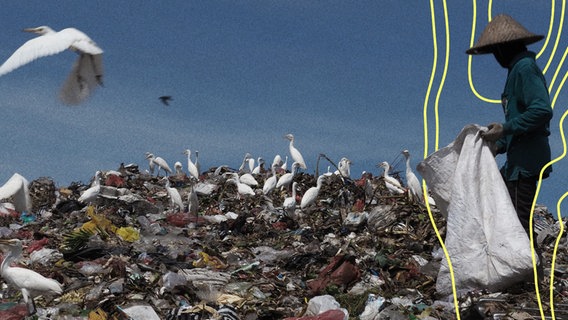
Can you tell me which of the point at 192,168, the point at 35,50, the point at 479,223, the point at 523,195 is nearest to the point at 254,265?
the point at 479,223

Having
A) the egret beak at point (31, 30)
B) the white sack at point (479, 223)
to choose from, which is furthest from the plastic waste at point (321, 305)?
the egret beak at point (31, 30)

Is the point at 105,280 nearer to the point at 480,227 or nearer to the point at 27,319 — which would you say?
the point at 27,319

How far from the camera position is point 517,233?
501 cm

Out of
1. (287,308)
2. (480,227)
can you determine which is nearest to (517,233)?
(480,227)

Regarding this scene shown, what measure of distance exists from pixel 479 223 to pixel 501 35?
1240 mm

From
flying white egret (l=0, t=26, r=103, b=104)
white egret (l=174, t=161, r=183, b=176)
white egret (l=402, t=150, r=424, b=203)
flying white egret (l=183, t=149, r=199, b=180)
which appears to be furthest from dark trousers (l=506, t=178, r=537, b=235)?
white egret (l=174, t=161, r=183, b=176)

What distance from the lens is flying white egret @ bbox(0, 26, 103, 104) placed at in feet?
20.8

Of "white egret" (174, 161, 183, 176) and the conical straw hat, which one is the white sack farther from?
"white egret" (174, 161, 183, 176)

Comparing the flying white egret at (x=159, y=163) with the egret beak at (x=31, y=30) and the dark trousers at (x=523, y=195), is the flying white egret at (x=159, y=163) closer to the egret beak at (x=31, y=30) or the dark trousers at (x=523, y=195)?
the egret beak at (x=31, y=30)

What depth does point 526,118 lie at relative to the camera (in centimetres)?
482

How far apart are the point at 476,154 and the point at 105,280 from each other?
10.9ft

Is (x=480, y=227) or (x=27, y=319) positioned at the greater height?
(x=480, y=227)

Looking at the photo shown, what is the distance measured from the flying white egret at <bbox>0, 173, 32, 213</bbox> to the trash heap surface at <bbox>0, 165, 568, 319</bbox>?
38cm

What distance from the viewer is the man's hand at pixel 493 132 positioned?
506 centimetres
